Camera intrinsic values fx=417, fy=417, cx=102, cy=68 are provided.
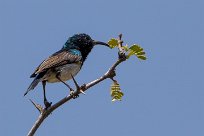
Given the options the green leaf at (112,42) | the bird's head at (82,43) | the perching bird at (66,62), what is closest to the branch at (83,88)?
the green leaf at (112,42)

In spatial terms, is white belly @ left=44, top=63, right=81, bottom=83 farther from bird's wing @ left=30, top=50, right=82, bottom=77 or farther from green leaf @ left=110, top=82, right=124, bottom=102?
green leaf @ left=110, top=82, right=124, bottom=102

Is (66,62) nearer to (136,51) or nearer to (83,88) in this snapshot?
(83,88)

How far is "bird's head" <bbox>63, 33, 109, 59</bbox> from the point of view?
1076 centimetres

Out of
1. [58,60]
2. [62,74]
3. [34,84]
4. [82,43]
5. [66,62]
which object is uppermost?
[82,43]

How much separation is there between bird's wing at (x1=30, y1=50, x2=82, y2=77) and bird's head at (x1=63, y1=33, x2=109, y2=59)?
52 centimetres

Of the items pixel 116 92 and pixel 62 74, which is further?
pixel 62 74

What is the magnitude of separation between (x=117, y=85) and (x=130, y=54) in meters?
0.47

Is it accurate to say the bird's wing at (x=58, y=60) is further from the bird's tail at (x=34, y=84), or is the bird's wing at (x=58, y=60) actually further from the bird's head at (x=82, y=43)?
the bird's head at (x=82, y=43)

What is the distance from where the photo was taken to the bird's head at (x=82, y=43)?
1076 centimetres

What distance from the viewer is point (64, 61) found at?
31.3ft

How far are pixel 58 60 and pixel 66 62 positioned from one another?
9.7 inches

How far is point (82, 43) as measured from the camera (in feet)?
35.9

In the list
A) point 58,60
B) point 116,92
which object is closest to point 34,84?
point 58,60

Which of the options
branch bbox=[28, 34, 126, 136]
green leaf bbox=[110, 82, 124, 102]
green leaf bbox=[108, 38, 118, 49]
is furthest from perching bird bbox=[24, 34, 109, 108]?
green leaf bbox=[108, 38, 118, 49]
